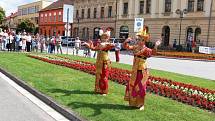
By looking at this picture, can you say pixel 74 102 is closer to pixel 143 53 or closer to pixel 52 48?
pixel 143 53

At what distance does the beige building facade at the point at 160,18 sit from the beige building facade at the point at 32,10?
113 feet

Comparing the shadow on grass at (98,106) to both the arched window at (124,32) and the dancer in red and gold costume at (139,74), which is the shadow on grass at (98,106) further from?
the arched window at (124,32)

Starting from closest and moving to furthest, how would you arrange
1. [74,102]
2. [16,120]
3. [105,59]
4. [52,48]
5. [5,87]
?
[16,120] < [74,102] < [105,59] < [5,87] < [52,48]

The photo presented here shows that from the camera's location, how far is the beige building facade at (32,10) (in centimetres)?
10638

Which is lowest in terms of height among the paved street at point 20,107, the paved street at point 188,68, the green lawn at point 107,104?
the paved street at point 188,68

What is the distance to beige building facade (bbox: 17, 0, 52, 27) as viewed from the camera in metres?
106

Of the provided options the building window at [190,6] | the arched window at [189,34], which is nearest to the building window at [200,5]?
the building window at [190,6]

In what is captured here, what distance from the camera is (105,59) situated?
10.7m

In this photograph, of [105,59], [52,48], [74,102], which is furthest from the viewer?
[52,48]

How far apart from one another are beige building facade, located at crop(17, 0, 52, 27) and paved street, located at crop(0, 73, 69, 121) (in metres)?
96.0

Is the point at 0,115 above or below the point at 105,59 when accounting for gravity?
below

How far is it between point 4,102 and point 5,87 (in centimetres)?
269

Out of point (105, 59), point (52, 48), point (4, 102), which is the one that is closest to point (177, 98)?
point (105, 59)

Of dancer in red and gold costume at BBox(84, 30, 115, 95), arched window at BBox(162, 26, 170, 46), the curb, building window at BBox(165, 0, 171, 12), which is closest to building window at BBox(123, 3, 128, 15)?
building window at BBox(165, 0, 171, 12)
